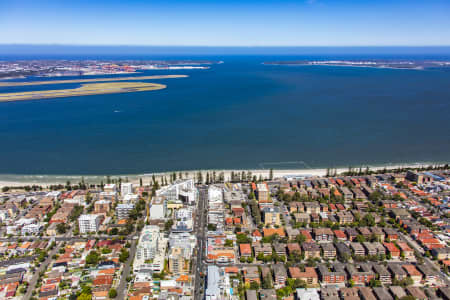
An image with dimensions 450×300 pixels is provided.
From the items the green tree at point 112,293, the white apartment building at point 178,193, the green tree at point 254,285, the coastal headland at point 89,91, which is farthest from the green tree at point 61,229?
the coastal headland at point 89,91

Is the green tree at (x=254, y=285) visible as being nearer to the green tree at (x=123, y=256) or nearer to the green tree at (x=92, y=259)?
the green tree at (x=123, y=256)

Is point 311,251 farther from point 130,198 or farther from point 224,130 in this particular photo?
point 224,130

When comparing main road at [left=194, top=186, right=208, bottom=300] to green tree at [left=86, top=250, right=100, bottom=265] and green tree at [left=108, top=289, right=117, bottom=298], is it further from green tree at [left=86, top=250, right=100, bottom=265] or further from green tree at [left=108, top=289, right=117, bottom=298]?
green tree at [left=86, top=250, right=100, bottom=265]

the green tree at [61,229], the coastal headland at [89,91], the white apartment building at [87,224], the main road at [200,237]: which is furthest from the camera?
the coastal headland at [89,91]

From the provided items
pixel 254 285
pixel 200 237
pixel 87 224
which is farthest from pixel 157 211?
Result: pixel 254 285

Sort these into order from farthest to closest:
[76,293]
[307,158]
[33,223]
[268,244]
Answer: [307,158], [33,223], [268,244], [76,293]

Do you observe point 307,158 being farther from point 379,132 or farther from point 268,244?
point 268,244

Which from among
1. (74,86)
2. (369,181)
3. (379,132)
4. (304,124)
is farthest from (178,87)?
(369,181)
